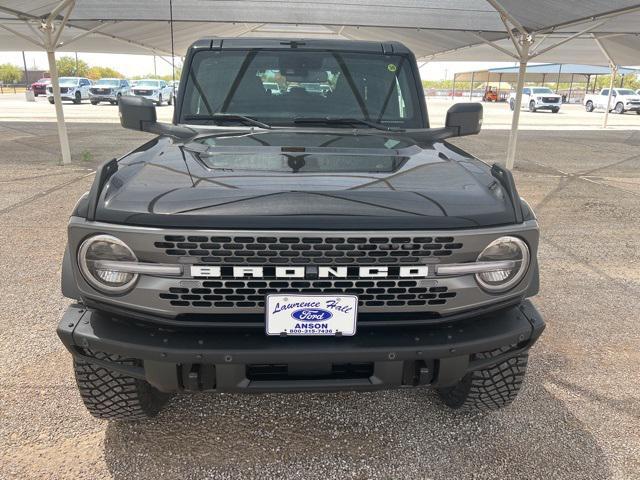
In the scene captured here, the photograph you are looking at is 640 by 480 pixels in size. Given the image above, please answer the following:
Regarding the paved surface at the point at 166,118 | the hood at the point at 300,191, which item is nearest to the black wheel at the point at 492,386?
the hood at the point at 300,191

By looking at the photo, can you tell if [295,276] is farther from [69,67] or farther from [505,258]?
[69,67]

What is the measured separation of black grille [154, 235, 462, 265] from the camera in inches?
72.1

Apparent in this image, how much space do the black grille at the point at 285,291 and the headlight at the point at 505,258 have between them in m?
0.18

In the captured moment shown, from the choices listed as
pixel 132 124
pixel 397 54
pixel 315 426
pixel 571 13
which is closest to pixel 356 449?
pixel 315 426

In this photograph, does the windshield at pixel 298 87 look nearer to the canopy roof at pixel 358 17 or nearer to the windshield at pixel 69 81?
the canopy roof at pixel 358 17

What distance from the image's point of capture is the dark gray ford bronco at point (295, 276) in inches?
73.0

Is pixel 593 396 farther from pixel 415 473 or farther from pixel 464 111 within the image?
pixel 464 111

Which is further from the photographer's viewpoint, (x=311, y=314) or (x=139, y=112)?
(x=139, y=112)

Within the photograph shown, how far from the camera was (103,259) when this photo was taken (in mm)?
1906

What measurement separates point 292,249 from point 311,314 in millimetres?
253

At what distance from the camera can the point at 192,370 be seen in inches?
77.6

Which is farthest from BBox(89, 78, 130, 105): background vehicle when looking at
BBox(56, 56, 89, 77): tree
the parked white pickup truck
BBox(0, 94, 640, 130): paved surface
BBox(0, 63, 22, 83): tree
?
BBox(0, 63, 22, 83): tree

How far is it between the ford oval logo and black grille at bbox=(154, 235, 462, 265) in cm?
18

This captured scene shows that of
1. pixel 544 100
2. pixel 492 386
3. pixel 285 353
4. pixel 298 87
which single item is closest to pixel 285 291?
pixel 285 353
